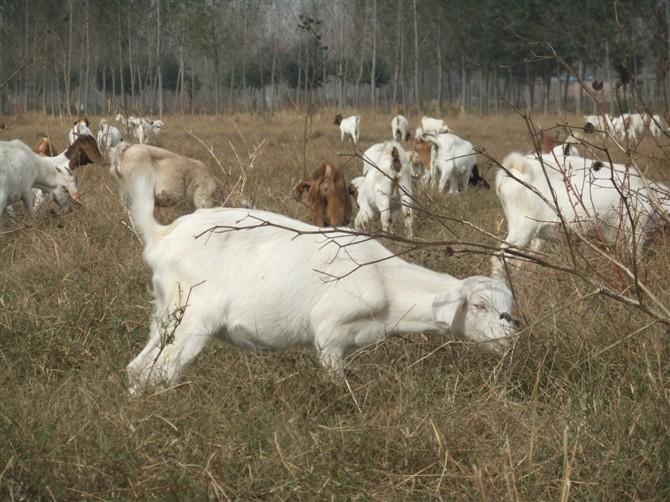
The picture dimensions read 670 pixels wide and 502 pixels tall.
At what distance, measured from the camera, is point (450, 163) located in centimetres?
1396

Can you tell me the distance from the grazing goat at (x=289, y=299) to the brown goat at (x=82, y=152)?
695 cm

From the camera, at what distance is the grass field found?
331 centimetres

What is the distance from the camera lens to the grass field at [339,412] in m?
3.31

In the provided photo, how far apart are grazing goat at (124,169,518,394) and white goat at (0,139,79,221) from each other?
502 centimetres

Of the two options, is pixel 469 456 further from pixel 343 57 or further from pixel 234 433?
pixel 343 57

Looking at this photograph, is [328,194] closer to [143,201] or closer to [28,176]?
[28,176]

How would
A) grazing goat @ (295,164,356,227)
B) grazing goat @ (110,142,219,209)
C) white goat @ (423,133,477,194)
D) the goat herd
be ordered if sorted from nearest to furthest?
the goat herd, grazing goat @ (295,164,356,227), grazing goat @ (110,142,219,209), white goat @ (423,133,477,194)

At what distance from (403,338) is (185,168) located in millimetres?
4703

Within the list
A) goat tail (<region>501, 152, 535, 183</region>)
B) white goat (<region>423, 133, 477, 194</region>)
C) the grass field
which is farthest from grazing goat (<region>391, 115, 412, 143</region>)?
the grass field

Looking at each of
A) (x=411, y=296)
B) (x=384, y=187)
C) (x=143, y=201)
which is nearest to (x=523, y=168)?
(x=384, y=187)

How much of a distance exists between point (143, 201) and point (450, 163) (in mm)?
9542

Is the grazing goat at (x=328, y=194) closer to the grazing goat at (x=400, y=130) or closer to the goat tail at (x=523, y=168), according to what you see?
the goat tail at (x=523, y=168)

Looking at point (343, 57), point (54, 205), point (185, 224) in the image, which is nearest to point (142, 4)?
point (343, 57)

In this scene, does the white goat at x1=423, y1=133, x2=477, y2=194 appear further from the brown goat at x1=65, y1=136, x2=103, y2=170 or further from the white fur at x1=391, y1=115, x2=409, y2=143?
the white fur at x1=391, y1=115, x2=409, y2=143
